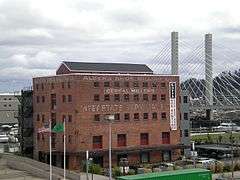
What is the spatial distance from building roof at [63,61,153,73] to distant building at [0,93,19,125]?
79384mm

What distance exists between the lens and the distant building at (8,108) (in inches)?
6624

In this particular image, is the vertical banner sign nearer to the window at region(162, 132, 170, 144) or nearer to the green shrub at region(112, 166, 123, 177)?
the window at region(162, 132, 170, 144)

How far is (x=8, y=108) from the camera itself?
168750mm

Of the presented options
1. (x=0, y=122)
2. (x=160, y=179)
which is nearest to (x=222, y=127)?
(x=0, y=122)

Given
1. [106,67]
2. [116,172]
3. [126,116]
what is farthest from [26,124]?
[116,172]

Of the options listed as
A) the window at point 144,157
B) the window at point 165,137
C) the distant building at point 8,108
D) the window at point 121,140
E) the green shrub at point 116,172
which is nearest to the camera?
the green shrub at point 116,172

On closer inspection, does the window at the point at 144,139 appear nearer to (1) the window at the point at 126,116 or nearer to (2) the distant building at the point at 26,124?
(1) the window at the point at 126,116

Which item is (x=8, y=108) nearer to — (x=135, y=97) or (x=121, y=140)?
(x=121, y=140)

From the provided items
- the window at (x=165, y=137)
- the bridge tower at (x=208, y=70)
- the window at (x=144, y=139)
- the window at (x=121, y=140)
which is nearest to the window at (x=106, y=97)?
the window at (x=121, y=140)

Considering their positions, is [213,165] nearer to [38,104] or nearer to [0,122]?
[38,104]

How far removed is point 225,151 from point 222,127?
6116 cm

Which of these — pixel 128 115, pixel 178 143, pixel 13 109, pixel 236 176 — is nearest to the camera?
pixel 236 176

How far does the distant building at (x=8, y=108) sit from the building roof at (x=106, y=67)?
79.4 metres

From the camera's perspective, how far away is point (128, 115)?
8625 cm
